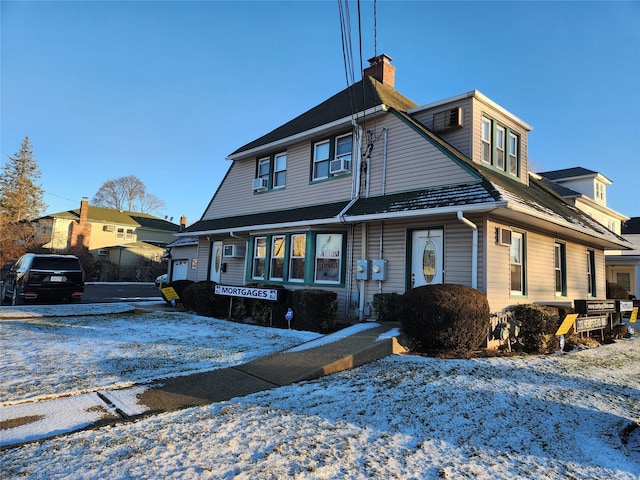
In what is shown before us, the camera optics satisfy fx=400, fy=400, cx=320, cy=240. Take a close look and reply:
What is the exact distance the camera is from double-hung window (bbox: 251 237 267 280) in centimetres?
1405

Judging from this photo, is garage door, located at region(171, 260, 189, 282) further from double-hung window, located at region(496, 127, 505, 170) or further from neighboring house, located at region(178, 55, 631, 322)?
double-hung window, located at region(496, 127, 505, 170)

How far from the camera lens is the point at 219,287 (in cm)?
1211

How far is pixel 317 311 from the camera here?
9.74m

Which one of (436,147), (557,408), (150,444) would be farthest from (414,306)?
(150,444)

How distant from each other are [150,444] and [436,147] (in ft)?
29.0

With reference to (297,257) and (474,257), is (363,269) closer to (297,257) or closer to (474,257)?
(297,257)

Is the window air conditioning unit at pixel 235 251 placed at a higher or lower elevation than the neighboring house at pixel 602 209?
lower

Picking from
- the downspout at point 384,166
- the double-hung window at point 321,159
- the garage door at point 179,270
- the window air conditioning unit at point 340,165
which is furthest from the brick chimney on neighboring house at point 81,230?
the downspout at point 384,166

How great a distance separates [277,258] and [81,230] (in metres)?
33.3

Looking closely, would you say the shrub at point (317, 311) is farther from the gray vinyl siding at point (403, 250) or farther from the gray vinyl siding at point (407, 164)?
the gray vinyl siding at point (407, 164)

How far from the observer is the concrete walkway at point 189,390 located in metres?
3.81

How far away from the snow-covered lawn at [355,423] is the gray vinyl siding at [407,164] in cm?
453

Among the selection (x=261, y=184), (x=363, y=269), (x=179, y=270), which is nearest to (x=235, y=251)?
(x=261, y=184)

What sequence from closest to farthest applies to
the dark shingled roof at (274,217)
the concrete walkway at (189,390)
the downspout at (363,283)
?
the concrete walkway at (189,390)
the downspout at (363,283)
the dark shingled roof at (274,217)
